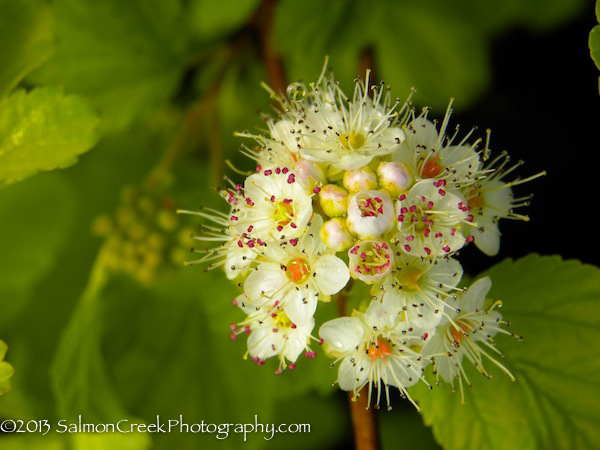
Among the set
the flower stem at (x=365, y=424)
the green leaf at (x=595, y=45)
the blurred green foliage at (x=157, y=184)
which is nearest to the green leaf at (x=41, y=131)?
the blurred green foliage at (x=157, y=184)

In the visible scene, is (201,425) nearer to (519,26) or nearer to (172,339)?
(172,339)

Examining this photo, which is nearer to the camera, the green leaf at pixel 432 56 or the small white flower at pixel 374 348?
the small white flower at pixel 374 348

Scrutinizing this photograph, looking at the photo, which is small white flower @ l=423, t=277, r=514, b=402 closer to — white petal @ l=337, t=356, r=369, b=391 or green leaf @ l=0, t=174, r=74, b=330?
white petal @ l=337, t=356, r=369, b=391

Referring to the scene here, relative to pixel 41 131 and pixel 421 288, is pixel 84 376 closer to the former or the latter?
pixel 41 131

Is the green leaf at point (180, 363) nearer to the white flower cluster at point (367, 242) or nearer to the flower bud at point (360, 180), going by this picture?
the white flower cluster at point (367, 242)

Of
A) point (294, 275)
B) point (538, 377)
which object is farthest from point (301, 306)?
point (538, 377)

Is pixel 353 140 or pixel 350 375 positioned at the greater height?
pixel 353 140

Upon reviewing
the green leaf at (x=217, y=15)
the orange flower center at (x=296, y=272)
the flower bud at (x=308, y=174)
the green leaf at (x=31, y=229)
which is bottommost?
the orange flower center at (x=296, y=272)
